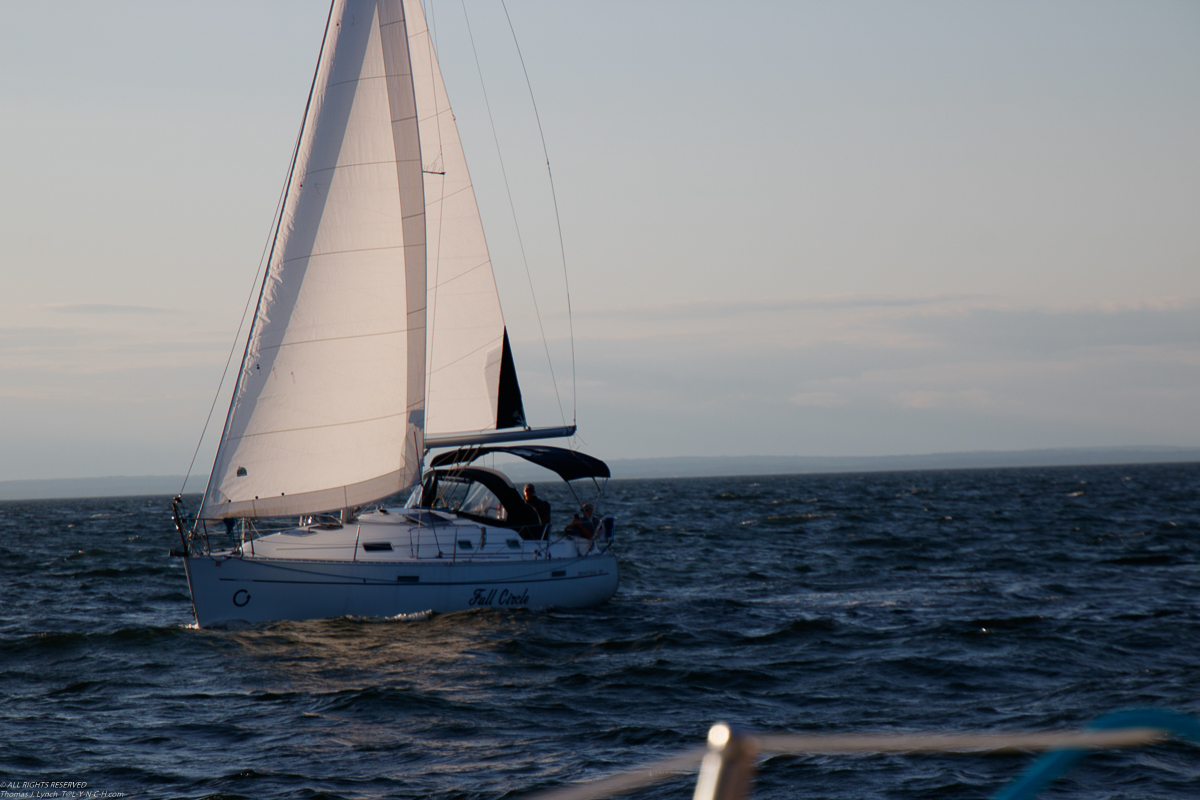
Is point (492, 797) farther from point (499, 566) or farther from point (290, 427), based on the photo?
point (290, 427)

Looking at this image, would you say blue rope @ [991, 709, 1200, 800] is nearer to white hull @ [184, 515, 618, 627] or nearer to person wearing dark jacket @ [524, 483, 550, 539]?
white hull @ [184, 515, 618, 627]

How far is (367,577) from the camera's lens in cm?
1686

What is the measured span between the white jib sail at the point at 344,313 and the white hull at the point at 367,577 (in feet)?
3.38

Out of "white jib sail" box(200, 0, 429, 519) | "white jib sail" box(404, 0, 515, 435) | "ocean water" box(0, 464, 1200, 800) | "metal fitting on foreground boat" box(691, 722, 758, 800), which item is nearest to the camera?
"metal fitting on foreground boat" box(691, 722, 758, 800)

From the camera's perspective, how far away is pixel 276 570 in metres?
16.6

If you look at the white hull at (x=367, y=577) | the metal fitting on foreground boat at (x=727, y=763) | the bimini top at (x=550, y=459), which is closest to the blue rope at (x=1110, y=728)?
the metal fitting on foreground boat at (x=727, y=763)

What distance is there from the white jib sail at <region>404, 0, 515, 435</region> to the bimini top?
1.76 feet

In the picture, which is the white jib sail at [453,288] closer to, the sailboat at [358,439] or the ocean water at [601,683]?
the sailboat at [358,439]

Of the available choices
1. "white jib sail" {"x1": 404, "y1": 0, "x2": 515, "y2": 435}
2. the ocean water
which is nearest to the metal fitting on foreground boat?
the ocean water

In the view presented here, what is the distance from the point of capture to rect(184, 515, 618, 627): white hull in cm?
1658

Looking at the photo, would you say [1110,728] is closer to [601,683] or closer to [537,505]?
[601,683]

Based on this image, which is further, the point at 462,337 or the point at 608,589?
the point at 462,337

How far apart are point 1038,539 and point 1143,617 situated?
17976mm

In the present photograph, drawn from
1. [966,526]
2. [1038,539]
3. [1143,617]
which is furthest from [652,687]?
[966,526]
